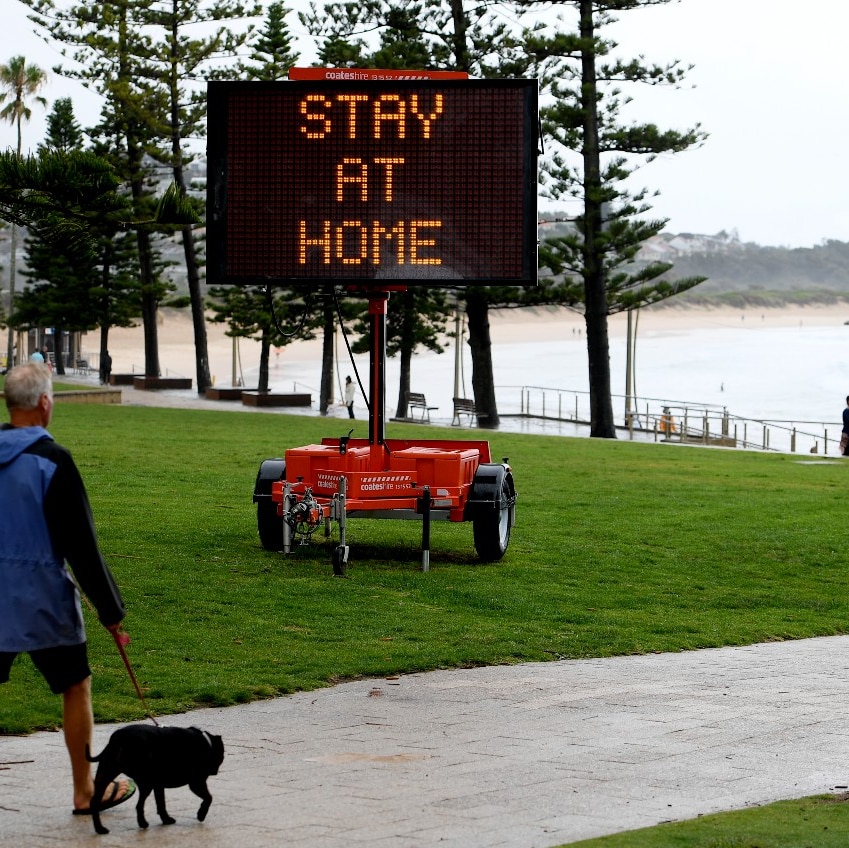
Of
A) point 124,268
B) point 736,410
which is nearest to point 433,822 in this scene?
point 124,268

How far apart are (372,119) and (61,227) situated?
11.8 feet

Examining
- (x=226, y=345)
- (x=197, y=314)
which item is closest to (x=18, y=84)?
(x=197, y=314)

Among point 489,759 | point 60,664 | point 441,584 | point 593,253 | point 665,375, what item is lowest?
point 665,375

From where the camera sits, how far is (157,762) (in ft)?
17.3

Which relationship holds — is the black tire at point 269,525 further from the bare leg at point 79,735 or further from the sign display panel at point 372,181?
the bare leg at point 79,735

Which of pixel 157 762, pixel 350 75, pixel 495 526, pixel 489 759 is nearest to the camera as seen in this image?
pixel 157 762

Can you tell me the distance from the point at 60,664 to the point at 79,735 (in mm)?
265

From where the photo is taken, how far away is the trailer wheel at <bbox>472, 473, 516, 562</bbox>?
41.2ft

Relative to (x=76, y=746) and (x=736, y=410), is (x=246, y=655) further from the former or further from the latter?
(x=736, y=410)

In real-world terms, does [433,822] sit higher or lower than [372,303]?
lower

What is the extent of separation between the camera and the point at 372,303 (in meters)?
12.6

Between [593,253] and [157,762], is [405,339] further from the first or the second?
[157,762]

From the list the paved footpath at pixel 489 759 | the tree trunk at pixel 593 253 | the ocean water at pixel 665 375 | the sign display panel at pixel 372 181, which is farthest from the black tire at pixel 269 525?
the ocean water at pixel 665 375

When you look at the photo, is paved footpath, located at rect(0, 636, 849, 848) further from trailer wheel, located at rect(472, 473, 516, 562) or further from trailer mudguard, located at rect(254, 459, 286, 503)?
trailer mudguard, located at rect(254, 459, 286, 503)
